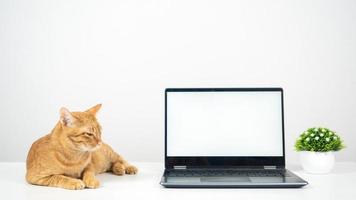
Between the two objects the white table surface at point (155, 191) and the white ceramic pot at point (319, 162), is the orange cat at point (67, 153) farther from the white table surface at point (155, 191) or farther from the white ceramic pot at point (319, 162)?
the white ceramic pot at point (319, 162)

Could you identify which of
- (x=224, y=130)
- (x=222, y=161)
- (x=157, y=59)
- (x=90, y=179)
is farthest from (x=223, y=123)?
(x=157, y=59)

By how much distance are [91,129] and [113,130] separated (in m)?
0.76

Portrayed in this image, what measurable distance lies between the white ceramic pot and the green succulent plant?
0.02 meters

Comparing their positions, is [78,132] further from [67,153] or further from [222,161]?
[222,161]

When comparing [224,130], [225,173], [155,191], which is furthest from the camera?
[224,130]

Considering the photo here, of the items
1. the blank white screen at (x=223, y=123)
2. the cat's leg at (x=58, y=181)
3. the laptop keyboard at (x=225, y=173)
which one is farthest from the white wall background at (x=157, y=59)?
the cat's leg at (x=58, y=181)

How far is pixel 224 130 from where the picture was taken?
155 cm

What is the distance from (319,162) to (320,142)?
0.22 ft

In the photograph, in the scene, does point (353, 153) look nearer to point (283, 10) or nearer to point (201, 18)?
point (283, 10)

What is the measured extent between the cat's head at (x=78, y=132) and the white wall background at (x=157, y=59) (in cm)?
74

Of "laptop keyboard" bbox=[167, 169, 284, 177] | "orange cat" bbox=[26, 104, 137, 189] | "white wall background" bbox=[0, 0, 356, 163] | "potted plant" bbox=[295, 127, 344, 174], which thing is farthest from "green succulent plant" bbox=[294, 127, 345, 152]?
"orange cat" bbox=[26, 104, 137, 189]

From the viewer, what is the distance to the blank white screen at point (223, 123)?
5.01 ft

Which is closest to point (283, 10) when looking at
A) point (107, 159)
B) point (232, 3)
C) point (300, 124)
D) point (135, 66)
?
point (232, 3)

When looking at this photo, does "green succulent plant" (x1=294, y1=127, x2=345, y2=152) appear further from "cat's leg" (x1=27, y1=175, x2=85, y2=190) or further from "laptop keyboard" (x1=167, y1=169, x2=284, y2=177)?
"cat's leg" (x1=27, y1=175, x2=85, y2=190)
